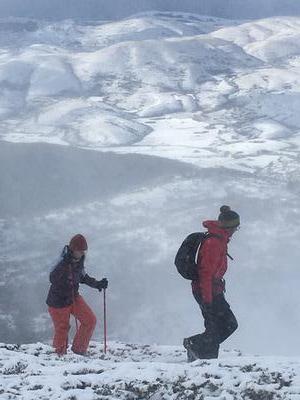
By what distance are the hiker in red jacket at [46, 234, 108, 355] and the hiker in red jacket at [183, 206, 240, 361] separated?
5.20ft

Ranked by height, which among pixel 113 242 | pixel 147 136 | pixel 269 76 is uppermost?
pixel 269 76

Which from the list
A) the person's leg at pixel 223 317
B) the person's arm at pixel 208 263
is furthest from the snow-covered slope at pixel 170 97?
the person's arm at pixel 208 263

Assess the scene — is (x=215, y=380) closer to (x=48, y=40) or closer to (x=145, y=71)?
(x=145, y=71)

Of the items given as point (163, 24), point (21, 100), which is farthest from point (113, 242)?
point (163, 24)

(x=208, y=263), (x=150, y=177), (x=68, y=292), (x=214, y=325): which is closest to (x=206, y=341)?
(x=214, y=325)

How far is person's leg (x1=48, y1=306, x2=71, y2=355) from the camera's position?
8641mm

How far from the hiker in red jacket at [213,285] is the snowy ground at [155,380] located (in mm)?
554

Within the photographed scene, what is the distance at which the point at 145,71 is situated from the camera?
309 feet

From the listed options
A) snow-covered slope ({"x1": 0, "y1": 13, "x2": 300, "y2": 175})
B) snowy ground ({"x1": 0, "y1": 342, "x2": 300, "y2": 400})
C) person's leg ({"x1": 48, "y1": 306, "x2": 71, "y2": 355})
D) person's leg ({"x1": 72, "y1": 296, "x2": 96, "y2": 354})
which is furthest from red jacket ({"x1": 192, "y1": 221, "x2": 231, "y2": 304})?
snow-covered slope ({"x1": 0, "y1": 13, "x2": 300, "y2": 175})

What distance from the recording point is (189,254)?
24.5 ft

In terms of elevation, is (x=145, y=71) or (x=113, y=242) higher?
(x=145, y=71)

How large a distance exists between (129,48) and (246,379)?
10001 centimetres

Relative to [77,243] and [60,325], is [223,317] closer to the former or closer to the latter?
[77,243]

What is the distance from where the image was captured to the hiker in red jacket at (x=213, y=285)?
7.49 m
